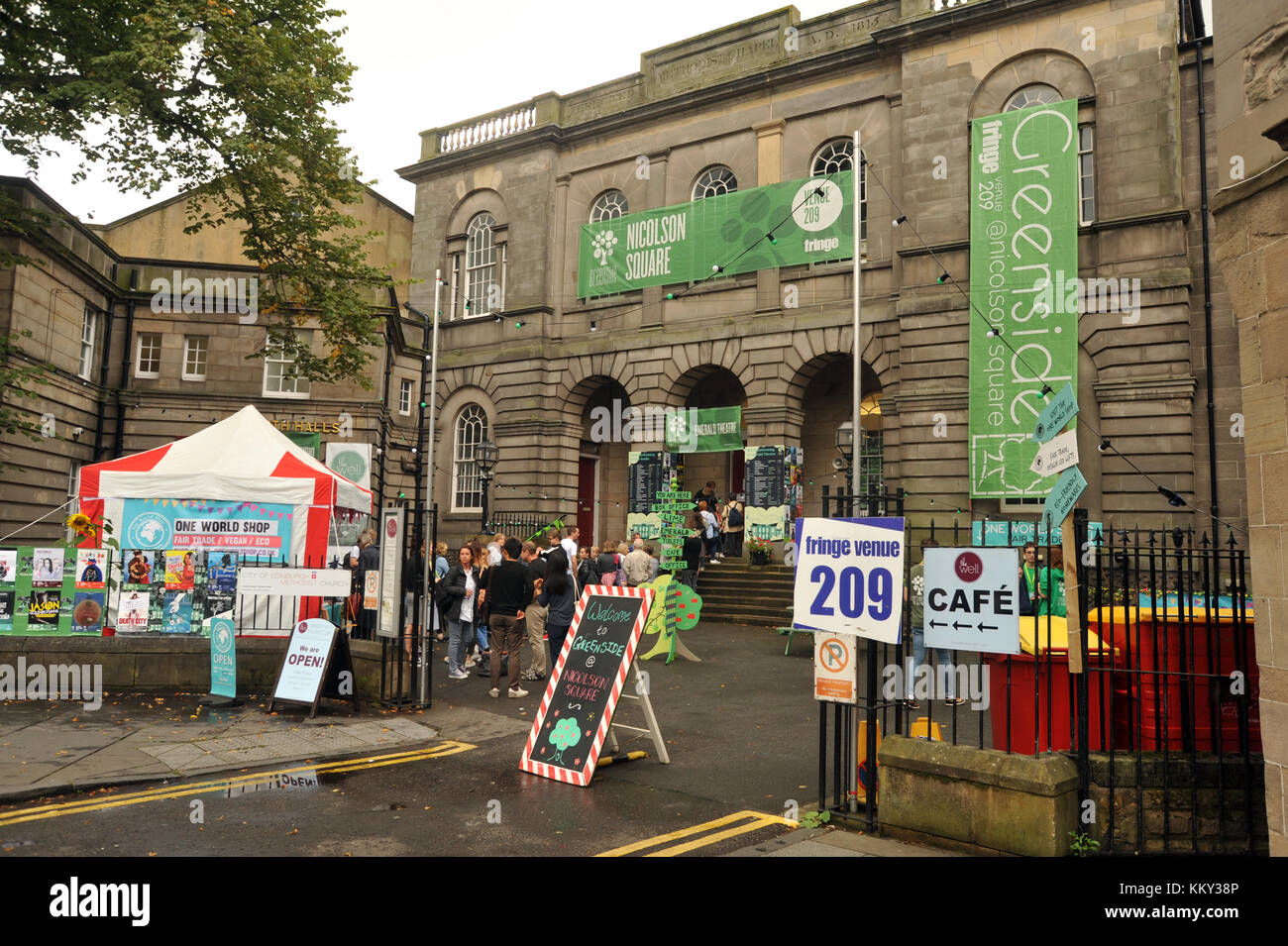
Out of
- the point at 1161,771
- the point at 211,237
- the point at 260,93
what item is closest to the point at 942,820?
the point at 1161,771

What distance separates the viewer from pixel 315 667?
10414 mm

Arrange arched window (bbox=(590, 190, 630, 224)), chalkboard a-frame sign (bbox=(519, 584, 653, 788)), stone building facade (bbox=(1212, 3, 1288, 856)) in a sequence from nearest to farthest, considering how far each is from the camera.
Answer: stone building facade (bbox=(1212, 3, 1288, 856)), chalkboard a-frame sign (bbox=(519, 584, 653, 788)), arched window (bbox=(590, 190, 630, 224))

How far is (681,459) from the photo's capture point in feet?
95.1

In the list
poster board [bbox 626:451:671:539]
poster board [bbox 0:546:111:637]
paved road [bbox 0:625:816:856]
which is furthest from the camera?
poster board [bbox 626:451:671:539]

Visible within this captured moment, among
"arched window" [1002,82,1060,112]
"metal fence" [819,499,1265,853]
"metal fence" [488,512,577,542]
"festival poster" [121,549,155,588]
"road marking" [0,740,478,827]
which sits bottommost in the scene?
"road marking" [0,740,478,827]

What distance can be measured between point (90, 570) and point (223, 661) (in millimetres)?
2485

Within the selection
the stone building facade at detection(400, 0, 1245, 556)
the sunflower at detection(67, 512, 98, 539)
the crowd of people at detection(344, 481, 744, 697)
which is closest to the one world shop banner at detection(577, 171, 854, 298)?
the stone building facade at detection(400, 0, 1245, 556)

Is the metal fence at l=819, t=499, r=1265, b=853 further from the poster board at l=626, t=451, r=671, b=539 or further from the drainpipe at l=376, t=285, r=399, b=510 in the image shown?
the drainpipe at l=376, t=285, r=399, b=510

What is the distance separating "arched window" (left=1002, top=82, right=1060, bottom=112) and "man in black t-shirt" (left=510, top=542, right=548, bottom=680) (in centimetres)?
1627

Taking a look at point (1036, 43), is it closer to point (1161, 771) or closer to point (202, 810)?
point (1161, 771)

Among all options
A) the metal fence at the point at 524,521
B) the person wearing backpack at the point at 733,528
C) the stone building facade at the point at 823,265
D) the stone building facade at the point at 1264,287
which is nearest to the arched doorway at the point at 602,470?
the stone building facade at the point at 823,265

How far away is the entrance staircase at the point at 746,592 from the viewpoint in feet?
66.8

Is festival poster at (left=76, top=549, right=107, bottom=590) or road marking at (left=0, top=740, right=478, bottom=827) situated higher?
festival poster at (left=76, top=549, right=107, bottom=590)

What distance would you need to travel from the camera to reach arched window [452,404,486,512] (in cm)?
3041
